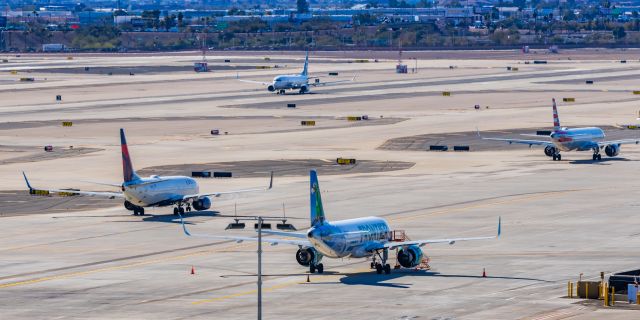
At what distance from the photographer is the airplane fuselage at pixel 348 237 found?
73250 mm

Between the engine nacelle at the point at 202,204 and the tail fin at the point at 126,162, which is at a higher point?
the tail fin at the point at 126,162

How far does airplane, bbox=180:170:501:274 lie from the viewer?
73.1m

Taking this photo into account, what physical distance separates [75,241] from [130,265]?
37.5ft

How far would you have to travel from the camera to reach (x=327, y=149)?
152375mm

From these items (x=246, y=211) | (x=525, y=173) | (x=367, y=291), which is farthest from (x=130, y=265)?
(x=525, y=173)

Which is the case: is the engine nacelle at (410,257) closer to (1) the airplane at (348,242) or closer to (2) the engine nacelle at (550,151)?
(1) the airplane at (348,242)

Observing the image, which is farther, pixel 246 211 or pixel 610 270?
pixel 246 211

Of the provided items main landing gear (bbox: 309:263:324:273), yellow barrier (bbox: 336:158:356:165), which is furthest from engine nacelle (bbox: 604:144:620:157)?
main landing gear (bbox: 309:263:324:273)

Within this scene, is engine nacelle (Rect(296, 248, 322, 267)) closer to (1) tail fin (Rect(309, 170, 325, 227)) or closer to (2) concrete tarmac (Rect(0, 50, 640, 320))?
(2) concrete tarmac (Rect(0, 50, 640, 320))

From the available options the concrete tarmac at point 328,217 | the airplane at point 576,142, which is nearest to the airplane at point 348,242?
the concrete tarmac at point 328,217

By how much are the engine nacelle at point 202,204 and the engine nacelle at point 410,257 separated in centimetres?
3009

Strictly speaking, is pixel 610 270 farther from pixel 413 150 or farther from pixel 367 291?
pixel 413 150

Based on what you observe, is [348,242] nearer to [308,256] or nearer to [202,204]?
[308,256]

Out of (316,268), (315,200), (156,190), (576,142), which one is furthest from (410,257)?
(576,142)
